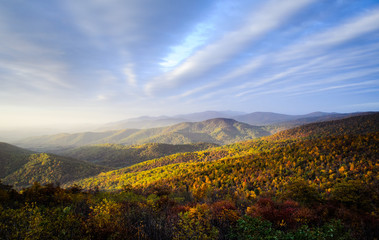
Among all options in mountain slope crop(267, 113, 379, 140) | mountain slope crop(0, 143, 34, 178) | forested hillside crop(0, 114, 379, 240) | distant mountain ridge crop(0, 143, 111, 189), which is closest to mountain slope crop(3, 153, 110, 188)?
distant mountain ridge crop(0, 143, 111, 189)

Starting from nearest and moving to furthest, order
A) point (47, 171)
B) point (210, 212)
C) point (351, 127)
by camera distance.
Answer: point (210, 212) → point (47, 171) → point (351, 127)

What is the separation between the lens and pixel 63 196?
15.7 meters

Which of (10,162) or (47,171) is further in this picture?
(10,162)

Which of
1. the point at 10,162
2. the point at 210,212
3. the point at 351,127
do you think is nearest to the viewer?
the point at 210,212

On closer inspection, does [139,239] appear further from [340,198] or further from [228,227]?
[340,198]

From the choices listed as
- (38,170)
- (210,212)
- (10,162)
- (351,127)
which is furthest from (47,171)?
(351,127)

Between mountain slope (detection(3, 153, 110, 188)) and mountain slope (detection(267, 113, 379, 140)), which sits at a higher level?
mountain slope (detection(267, 113, 379, 140))

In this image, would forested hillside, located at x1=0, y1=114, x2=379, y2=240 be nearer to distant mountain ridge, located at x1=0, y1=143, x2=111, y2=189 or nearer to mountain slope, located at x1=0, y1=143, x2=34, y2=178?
distant mountain ridge, located at x1=0, y1=143, x2=111, y2=189

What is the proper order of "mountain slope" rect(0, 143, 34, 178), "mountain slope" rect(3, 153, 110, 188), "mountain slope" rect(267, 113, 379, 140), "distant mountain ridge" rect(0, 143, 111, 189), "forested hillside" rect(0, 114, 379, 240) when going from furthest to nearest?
"mountain slope" rect(0, 143, 34, 178) < "distant mountain ridge" rect(0, 143, 111, 189) < "mountain slope" rect(3, 153, 110, 188) < "mountain slope" rect(267, 113, 379, 140) < "forested hillside" rect(0, 114, 379, 240)

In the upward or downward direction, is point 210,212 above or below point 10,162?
above

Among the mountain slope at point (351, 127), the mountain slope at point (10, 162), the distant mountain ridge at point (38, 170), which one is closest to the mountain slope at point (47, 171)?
the distant mountain ridge at point (38, 170)

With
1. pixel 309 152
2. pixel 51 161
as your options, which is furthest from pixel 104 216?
pixel 51 161

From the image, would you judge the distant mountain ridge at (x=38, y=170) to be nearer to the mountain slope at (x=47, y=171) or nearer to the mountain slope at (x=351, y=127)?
the mountain slope at (x=47, y=171)

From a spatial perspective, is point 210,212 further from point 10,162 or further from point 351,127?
point 10,162
